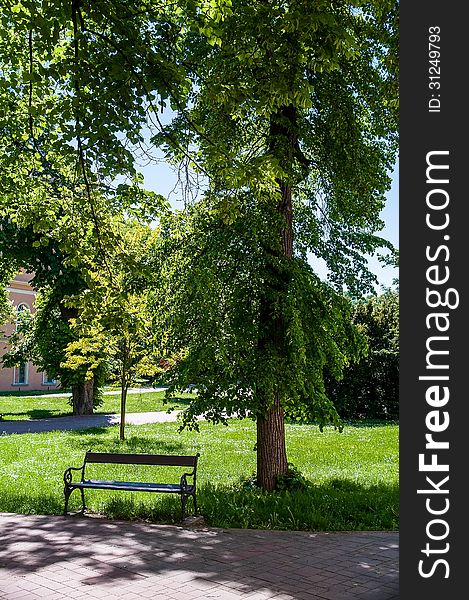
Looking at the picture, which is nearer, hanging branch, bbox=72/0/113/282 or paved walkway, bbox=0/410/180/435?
hanging branch, bbox=72/0/113/282

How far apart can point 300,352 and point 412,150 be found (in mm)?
7014

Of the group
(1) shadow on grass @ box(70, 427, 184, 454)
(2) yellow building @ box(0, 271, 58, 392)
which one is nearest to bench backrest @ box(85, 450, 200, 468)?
(1) shadow on grass @ box(70, 427, 184, 454)

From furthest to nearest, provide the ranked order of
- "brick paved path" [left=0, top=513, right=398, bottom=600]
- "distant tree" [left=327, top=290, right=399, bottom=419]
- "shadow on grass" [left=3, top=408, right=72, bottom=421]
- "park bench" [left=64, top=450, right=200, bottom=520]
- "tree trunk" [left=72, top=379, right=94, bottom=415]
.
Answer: "tree trunk" [left=72, top=379, right=94, bottom=415], "shadow on grass" [left=3, top=408, right=72, bottom=421], "distant tree" [left=327, top=290, right=399, bottom=419], "park bench" [left=64, top=450, right=200, bottom=520], "brick paved path" [left=0, top=513, right=398, bottom=600]

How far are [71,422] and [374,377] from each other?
11.8 meters

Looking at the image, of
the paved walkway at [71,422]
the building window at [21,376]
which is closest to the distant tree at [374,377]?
the paved walkway at [71,422]

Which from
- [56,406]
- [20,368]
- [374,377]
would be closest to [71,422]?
[56,406]

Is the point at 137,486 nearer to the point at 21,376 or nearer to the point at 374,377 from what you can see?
the point at 374,377

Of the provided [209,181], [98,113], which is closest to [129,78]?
[98,113]

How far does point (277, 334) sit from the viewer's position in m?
11.3

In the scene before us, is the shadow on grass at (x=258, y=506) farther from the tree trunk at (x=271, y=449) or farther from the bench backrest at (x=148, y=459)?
the bench backrest at (x=148, y=459)

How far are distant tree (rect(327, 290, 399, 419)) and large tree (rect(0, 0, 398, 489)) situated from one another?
15.9 m

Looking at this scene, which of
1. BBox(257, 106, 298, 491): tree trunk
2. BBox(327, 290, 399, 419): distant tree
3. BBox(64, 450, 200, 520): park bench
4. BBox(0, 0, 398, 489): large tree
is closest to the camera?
BBox(0, 0, 398, 489): large tree

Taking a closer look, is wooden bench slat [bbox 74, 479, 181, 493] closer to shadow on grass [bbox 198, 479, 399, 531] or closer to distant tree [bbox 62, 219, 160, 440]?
shadow on grass [bbox 198, 479, 399, 531]

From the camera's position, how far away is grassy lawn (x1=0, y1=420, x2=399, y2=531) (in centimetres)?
975
